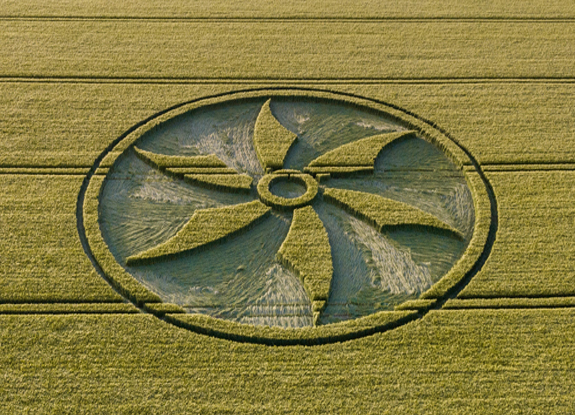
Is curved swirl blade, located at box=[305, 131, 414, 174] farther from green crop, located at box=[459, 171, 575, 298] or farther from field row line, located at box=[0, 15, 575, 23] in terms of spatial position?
field row line, located at box=[0, 15, 575, 23]

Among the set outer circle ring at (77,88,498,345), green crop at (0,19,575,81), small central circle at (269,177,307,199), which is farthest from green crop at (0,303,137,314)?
green crop at (0,19,575,81)

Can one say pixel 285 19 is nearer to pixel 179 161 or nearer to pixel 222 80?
pixel 222 80

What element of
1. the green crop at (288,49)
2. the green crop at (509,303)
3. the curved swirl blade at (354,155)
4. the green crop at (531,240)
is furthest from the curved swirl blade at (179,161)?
the green crop at (531,240)

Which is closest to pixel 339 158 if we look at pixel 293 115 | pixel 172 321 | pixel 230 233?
pixel 293 115

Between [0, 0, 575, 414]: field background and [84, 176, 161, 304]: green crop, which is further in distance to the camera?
[84, 176, 161, 304]: green crop

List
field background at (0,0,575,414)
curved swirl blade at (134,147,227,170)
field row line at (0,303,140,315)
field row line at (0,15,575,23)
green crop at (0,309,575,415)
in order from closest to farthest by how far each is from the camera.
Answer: green crop at (0,309,575,415), field background at (0,0,575,414), field row line at (0,303,140,315), curved swirl blade at (134,147,227,170), field row line at (0,15,575,23)

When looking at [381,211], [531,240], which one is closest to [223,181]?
[381,211]

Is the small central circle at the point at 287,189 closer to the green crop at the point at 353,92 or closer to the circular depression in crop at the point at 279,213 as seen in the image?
the circular depression in crop at the point at 279,213
